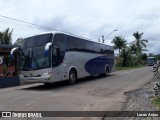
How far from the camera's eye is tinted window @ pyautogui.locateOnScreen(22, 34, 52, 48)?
18.2m

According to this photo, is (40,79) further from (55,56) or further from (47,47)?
(47,47)

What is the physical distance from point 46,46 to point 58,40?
→ 1.99 metres

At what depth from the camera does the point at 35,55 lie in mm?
18156

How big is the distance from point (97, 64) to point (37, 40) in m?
8.44

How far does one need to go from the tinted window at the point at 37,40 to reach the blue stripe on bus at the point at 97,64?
18.7 feet

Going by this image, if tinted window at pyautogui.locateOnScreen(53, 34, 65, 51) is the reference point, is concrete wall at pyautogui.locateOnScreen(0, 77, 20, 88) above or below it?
below

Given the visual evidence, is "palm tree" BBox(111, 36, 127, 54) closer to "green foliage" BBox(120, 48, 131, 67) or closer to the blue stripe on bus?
"green foliage" BBox(120, 48, 131, 67)

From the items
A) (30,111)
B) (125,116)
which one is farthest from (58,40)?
(125,116)

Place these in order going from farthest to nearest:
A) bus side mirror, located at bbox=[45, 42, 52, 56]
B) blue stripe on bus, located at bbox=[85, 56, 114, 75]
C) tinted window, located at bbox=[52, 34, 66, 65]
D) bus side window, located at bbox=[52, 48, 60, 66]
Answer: blue stripe on bus, located at bbox=[85, 56, 114, 75], tinted window, located at bbox=[52, 34, 66, 65], bus side window, located at bbox=[52, 48, 60, 66], bus side mirror, located at bbox=[45, 42, 52, 56]

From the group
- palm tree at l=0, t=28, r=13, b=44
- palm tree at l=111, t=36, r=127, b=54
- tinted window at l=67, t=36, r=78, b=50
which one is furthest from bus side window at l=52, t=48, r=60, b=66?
palm tree at l=111, t=36, r=127, b=54

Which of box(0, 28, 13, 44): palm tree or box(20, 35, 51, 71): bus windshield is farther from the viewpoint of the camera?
box(0, 28, 13, 44): palm tree

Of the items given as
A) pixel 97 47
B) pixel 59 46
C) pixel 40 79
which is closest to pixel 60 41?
pixel 59 46

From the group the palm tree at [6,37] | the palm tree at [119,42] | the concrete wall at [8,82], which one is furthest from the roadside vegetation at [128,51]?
the concrete wall at [8,82]

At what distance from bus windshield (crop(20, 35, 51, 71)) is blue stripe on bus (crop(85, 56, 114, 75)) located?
228 inches
